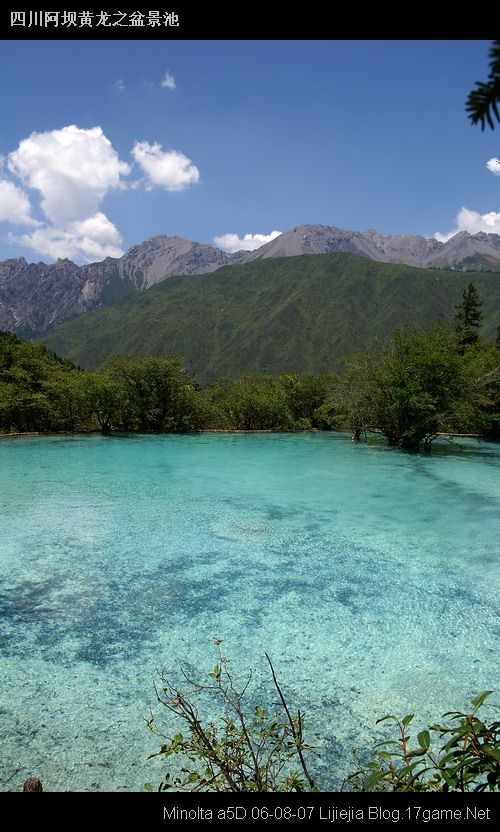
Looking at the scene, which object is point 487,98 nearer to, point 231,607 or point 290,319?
point 231,607

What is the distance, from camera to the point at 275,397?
30297mm

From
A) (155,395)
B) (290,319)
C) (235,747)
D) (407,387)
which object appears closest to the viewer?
(235,747)

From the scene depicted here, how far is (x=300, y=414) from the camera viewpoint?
3206 centimetres

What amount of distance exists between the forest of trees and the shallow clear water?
7972mm

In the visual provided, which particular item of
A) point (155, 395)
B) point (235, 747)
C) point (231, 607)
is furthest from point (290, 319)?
point (235, 747)

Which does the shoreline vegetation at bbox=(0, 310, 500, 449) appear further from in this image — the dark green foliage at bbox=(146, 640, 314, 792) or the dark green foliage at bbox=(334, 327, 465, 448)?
the dark green foliage at bbox=(146, 640, 314, 792)

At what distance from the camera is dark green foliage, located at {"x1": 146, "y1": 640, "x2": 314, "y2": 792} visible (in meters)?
1.81

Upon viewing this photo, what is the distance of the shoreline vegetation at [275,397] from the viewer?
2075 cm

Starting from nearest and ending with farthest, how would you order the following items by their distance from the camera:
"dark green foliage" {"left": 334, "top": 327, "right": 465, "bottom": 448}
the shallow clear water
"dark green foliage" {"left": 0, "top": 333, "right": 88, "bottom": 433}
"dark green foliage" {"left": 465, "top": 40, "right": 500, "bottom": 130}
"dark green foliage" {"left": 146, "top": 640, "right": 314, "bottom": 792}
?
"dark green foliage" {"left": 465, "top": 40, "right": 500, "bottom": 130}, "dark green foliage" {"left": 146, "top": 640, "right": 314, "bottom": 792}, the shallow clear water, "dark green foliage" {"left": 334, "top": 327, "right": 465, "bottom": 448}, "dark green foliage" {"left": 0, "top": 333, "right": 88, "bottom": 433}

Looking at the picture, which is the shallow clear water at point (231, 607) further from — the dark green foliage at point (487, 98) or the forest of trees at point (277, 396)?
the forest of trees at point (277, 396)

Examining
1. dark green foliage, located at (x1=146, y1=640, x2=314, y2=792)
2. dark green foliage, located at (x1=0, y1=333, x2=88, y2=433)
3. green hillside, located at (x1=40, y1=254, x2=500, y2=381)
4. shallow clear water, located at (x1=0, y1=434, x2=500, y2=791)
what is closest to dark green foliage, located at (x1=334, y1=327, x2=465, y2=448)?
shallow clear water, located at (x1=0, y1=434, x2=500, y2=791)

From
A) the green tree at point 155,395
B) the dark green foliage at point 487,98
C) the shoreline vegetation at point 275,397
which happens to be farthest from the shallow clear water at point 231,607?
the green tree at point 155,395

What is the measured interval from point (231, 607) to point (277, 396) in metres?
24.6
